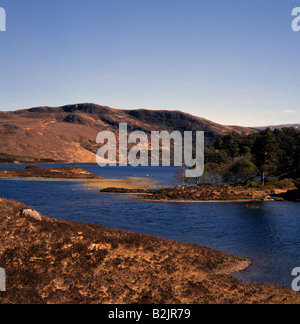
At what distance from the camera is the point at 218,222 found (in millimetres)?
49750

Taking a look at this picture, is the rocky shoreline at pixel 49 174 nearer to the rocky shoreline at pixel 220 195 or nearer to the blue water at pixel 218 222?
the blue water at pixel 218 222

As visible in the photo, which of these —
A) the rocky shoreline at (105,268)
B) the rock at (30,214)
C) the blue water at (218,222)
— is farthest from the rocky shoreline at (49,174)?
the rocky shoreline at (105,268)

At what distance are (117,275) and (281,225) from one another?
3520cm

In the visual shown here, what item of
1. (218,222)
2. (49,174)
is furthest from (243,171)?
(49,174)

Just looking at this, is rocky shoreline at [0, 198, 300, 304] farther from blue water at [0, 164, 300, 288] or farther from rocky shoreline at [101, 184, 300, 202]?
rocky shoreline at [101, 184, 300, 202]

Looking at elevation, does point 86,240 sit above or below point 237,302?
above

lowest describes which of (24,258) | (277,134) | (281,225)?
(281,225)

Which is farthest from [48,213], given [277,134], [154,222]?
[277,134]

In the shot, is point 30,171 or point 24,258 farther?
point 30,171

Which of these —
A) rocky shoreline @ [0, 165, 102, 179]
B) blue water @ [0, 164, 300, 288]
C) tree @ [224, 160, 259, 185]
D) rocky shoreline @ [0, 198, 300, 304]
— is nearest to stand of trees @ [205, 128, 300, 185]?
tree @ [224, 160, 259, 185]

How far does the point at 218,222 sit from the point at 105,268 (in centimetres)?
3039

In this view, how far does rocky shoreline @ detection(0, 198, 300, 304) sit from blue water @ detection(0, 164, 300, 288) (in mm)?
3822
